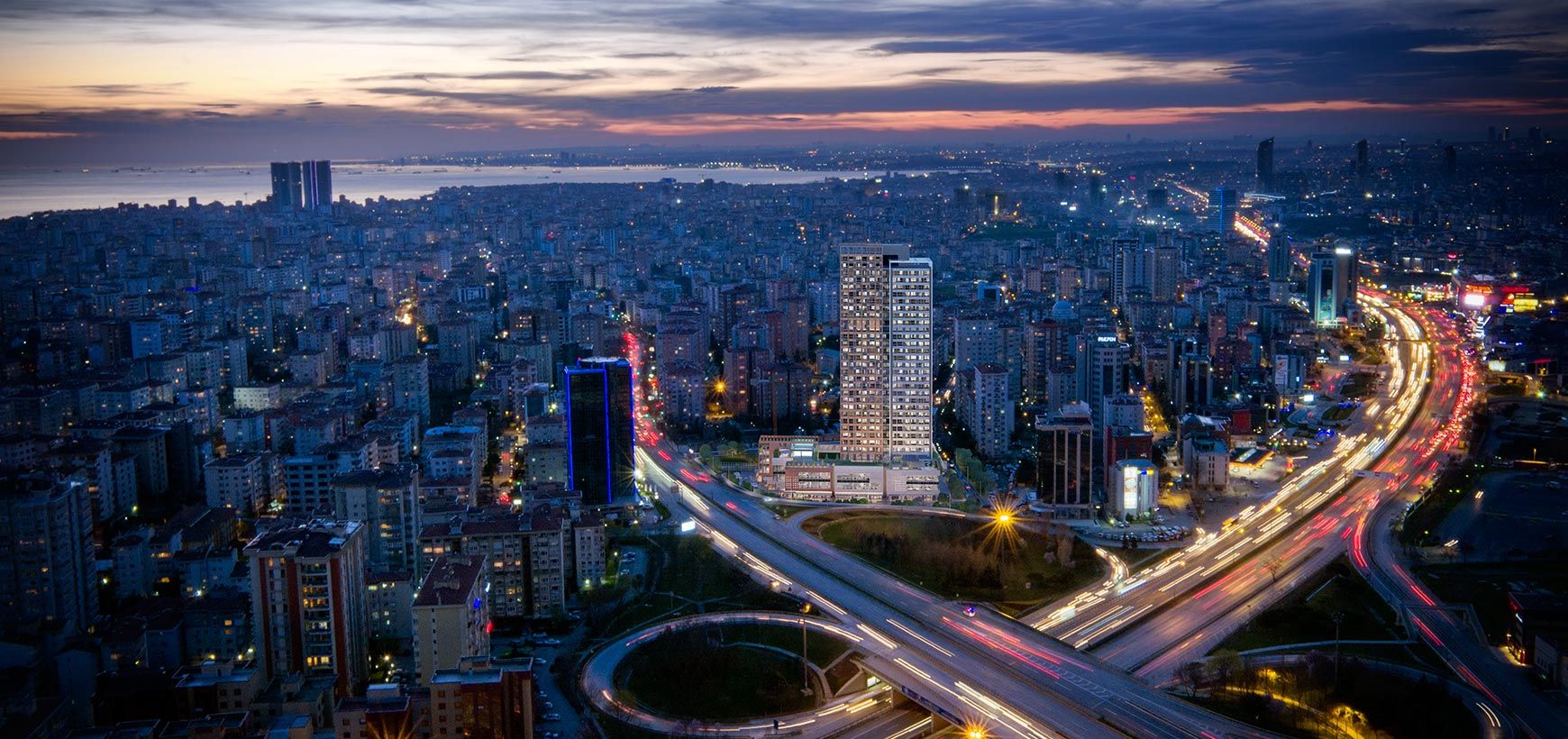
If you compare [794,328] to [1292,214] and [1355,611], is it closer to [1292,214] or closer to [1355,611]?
[1355,611]

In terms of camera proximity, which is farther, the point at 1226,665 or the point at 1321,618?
the point at 1321,618

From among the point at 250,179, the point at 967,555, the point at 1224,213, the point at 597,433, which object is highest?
the point at 250,179

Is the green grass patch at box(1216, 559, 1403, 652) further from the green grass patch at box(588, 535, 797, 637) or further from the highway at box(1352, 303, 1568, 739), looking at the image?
the green grass patch at box(588, 535, 797, 637)

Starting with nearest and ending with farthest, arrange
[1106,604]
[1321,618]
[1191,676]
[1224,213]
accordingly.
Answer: [1191,676]
[1321,618]
[1106,604]
[1224,213]

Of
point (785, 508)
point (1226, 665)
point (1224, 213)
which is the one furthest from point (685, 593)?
point (1224, 213)

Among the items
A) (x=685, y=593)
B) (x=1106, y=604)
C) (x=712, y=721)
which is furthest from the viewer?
(x=685, y=593)

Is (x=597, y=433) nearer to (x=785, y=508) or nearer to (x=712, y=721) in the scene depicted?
(x=785, y=508)

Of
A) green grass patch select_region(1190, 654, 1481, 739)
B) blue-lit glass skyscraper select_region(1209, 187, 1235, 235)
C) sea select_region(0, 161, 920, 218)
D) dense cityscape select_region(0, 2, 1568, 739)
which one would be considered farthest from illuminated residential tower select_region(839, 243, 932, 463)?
blue-lit glass skyscraper select_region(1209, 187, 1235, 235)

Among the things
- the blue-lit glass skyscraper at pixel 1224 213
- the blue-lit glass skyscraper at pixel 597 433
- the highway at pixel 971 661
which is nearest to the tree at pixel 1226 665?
the highway at pixel 971 661
